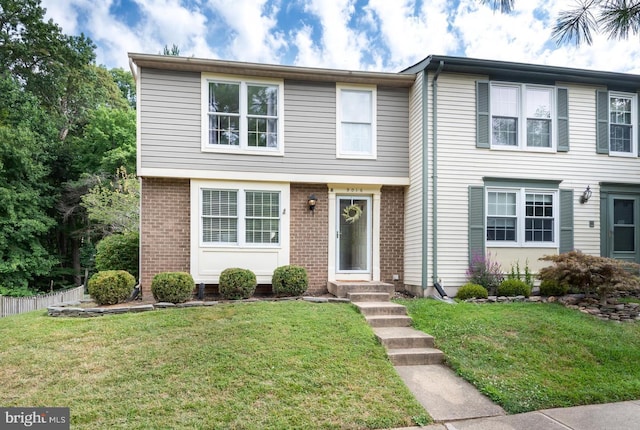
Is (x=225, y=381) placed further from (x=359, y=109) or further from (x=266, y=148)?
(x=359, y=109)

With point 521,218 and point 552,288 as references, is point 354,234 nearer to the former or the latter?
point 521,218

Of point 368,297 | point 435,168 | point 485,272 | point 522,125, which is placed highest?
point 522,125

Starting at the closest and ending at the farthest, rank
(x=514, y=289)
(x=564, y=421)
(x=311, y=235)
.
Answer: (x=564, y=421)
(x=514, y=289)
(x=311, y=235)

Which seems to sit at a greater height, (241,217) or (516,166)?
(516,166)

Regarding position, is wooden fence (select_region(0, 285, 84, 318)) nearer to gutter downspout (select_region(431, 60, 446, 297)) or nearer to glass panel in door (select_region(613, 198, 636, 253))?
gutter downspout (select_region(431, 60, 446, 297))

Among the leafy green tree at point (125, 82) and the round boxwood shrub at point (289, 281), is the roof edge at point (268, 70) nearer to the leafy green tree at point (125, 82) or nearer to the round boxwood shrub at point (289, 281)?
A: the round boxwood shrub at point (289, 281)

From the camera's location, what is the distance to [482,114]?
27.7 feet

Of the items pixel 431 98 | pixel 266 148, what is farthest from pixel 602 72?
pixel 266 148

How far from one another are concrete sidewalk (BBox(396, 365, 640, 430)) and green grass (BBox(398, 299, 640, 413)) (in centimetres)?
12

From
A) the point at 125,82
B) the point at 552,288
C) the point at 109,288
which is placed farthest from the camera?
the point at 125,82

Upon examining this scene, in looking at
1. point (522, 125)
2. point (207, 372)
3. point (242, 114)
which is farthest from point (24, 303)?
point (522, 125)

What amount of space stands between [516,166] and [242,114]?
6602mm

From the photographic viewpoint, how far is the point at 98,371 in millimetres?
4254

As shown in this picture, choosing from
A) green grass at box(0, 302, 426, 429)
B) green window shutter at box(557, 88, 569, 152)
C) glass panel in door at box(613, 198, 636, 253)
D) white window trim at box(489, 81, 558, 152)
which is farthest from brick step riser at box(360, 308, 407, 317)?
glass panel in door at box(613, 198, 636, 253)
